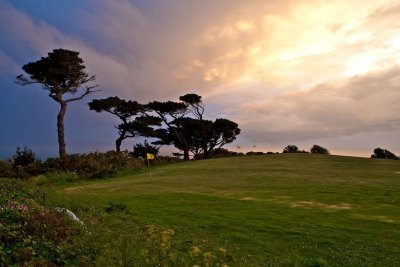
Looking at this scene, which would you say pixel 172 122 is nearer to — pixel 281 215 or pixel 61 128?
pixel 61 128

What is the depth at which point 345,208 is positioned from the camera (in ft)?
47.4

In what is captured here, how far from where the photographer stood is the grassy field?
9359 mm

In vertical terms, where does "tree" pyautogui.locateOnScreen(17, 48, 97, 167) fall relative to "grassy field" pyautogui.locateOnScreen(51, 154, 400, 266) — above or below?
above

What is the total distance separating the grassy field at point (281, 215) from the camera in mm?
9359

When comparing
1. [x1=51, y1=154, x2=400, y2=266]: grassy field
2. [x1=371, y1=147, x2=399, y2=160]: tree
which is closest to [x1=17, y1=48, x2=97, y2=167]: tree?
[x1=51, y1=154, x2=400, y2=266]: grassy field

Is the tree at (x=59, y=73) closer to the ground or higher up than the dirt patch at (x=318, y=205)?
higher up

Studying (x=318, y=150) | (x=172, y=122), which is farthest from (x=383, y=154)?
(x=172, y=122)

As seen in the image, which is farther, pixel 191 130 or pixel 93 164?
pixel 191 130

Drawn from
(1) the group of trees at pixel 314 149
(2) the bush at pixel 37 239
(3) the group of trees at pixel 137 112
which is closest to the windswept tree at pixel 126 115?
(3) the group of trees at pixel 137 112

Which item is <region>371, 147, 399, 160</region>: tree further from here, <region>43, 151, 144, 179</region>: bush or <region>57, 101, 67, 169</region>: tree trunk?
<region>57, 101, 67, 169</region>: tree trunk

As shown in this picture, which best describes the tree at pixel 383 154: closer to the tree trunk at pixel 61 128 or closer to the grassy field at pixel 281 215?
the grassy field at pixel 281 215

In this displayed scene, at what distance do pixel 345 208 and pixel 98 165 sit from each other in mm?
21412

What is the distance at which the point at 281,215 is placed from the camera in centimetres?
1322

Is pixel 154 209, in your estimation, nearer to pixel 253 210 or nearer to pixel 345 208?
pixel 253 210
